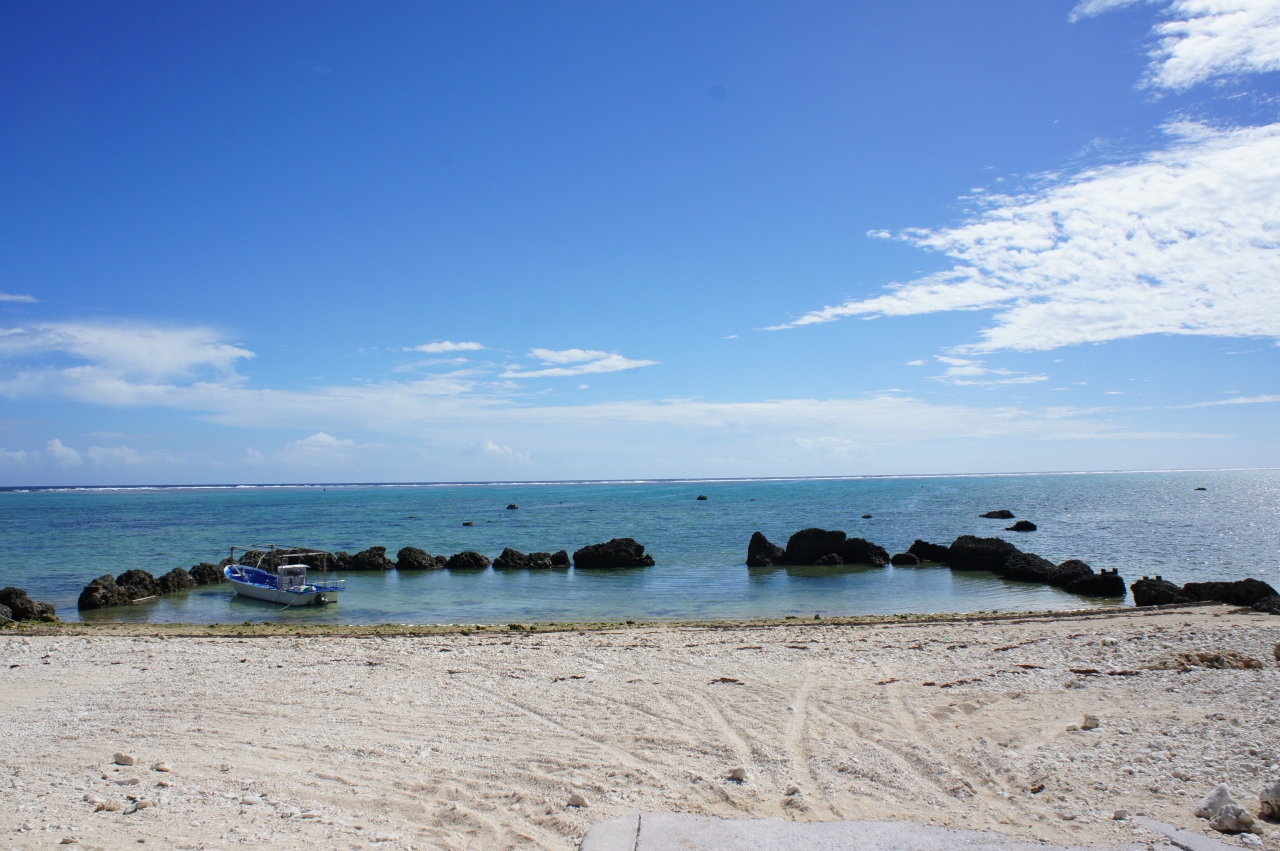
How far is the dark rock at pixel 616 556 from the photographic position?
Answer: 1674 inches

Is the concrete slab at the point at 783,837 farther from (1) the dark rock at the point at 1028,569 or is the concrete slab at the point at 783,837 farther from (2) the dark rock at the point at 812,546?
(2) the dark rock at the point at 812,546

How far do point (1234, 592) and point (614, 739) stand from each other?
912 inches

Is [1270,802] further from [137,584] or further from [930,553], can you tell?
[930,553]

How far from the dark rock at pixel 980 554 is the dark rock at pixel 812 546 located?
6218 millimetres

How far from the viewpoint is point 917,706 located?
32.8ft

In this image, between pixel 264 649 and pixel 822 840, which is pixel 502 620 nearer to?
pixel 264 649

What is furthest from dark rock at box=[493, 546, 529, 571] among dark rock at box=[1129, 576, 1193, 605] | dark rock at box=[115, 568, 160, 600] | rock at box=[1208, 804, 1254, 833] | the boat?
rock at box=[1208, 804, 1254, 833]

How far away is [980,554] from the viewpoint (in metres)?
39.0

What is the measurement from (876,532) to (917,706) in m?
56.7

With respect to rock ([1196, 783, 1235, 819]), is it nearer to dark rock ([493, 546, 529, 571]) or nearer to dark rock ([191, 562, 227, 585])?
dark rock ([493, 546, 529, 571])

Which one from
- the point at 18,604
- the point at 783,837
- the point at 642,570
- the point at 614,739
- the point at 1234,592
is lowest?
the point at 642,570

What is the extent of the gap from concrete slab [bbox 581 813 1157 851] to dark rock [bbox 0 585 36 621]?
85.0 feet

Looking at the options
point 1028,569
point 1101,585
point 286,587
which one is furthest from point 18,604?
point 1028,569

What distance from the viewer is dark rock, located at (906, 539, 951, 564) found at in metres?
43.2
